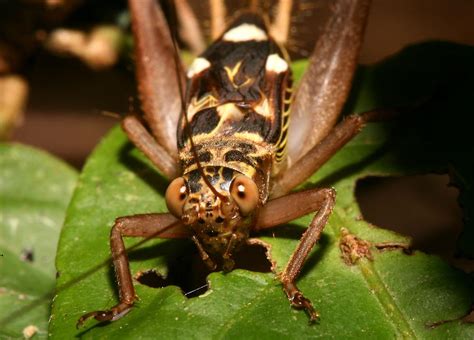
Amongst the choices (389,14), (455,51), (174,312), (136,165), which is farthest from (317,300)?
(389,14)

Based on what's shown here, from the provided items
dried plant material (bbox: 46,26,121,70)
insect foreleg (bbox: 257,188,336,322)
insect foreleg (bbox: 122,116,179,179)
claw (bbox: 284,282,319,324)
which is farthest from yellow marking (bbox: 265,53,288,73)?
claw (bbox: 284,282,319,324)

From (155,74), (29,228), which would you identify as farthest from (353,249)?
(29,228)

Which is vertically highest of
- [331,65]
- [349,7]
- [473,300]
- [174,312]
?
[349,7]

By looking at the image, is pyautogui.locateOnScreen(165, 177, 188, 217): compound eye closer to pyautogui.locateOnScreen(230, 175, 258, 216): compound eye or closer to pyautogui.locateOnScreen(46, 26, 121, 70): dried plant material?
pyautogui.locateOnScreen(230, 175, 258, 216): compound eye

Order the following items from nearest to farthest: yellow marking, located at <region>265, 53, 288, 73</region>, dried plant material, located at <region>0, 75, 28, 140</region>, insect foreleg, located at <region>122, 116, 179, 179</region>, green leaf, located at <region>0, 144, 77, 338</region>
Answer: green leaf, located at <region>0, 144, 77, 338</region> → insect foreleg, located at <region>122, 116, 179, 179</region> → yellow marking, located at <region>265, 53, 288, 73</region> → dried plant material, located at <region>0, 75, 28, 140</region>

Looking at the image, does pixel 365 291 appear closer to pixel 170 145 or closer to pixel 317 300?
pixel 317 300

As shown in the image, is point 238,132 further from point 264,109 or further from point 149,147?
point 149,147

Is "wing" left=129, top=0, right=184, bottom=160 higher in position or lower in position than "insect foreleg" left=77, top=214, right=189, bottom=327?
higher
